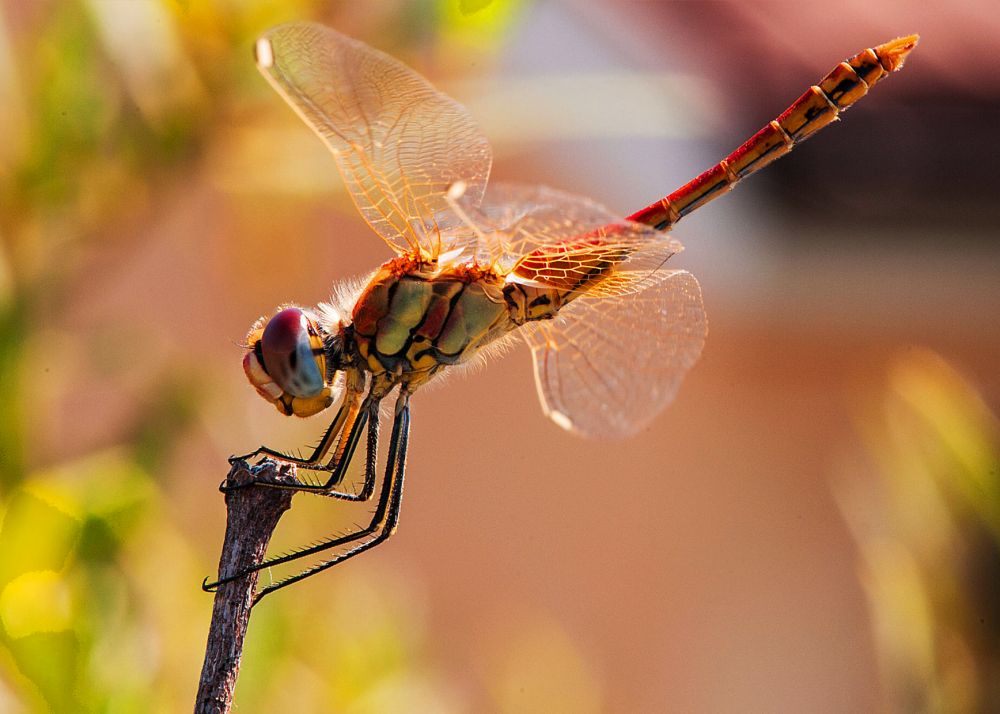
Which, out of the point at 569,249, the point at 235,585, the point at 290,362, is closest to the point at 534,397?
the point at 569,249

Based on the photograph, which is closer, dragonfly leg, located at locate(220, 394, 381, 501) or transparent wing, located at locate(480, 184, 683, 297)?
transparent wing, located at locate(480, 184, 683, 297)

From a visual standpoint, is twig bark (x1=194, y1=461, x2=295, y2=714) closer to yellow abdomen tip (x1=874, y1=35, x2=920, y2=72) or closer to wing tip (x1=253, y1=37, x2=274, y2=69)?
wing tip (x1=253, y1=37, x2=274, y2=69)

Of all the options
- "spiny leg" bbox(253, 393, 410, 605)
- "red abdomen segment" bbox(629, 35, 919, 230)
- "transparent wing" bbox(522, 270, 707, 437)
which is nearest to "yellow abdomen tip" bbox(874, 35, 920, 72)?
"red abdomen segment" bbox(629, 35, 919, 230)

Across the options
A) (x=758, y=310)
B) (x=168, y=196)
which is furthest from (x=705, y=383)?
(x=168, y=196)

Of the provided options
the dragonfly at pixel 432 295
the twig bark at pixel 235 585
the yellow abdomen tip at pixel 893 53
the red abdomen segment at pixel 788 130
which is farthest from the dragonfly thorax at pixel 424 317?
the yellow abdomen tip at pixel 893 53

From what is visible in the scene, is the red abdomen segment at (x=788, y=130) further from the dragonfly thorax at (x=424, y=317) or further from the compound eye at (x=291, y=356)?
the compound eye at (x=291, y=356)

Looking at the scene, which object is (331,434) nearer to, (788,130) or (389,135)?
(389,135)

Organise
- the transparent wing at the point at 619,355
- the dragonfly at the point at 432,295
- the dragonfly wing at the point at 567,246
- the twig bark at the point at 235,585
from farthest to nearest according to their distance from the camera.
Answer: the transparent wing at the point at 619,355, the dragonfly at the point at 432,295, the dragonfly wing at the point at 567,246, the twig bark at the point at 235,585

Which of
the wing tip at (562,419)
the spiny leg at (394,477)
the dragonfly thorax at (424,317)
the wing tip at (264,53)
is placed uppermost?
the wing tip at (264,53)
